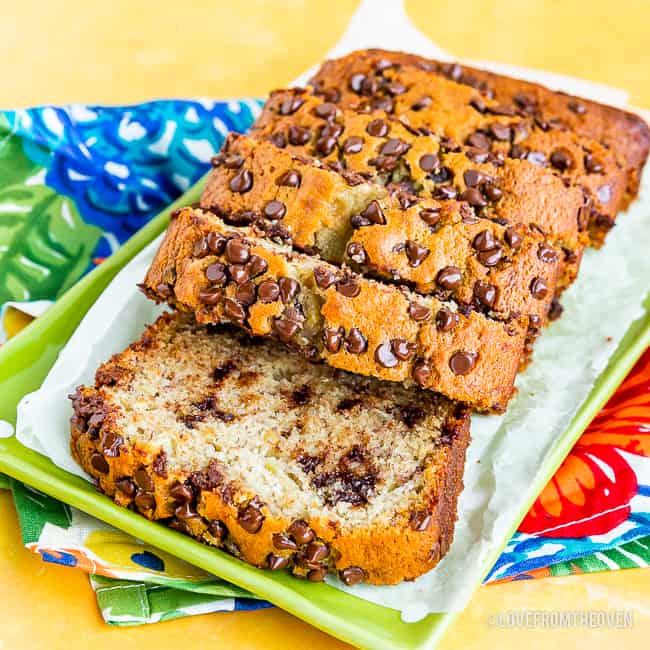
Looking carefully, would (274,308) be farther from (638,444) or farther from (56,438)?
(638,444)

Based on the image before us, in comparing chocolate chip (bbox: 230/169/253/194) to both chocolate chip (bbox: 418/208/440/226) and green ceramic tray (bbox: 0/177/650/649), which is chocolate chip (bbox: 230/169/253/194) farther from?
green ceramic tray (bbox: 0/177/650/649)

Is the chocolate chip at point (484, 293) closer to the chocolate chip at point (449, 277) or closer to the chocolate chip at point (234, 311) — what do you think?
the chocolate chip at point (449, 277)

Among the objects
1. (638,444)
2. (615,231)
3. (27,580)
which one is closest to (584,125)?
(615,231)

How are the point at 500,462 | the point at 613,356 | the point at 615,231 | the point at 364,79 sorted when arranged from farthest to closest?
the point at 615,231 → the point at 364,79 → the point at 613,356 → the point at 500,462

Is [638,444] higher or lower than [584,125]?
lower

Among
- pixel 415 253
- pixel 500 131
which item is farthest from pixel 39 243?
pixel 500 131

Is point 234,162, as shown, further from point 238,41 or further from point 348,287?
point 238,41

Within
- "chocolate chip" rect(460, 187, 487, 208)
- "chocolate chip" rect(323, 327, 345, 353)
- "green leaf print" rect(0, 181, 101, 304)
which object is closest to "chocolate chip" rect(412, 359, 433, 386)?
"chocolate chip" rect(323, 327, 345, 353)
